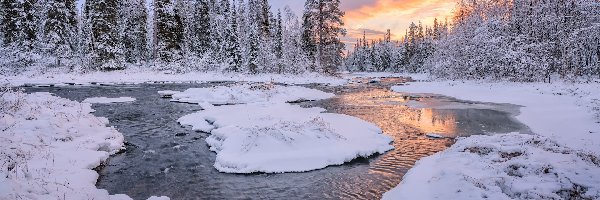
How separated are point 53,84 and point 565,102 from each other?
3533 centimetres

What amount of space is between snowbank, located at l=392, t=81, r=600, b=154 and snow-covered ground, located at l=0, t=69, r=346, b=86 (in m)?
13.2

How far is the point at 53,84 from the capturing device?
103 feet

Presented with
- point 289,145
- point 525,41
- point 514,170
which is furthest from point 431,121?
point 525,41

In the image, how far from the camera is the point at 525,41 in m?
32.4

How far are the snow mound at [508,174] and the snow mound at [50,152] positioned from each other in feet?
19.8

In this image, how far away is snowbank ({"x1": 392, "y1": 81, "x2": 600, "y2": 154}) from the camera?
12430mm

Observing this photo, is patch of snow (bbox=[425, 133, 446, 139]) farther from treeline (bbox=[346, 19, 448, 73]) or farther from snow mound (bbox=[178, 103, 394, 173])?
treeline (bbox=[346, 19, 448, 73])

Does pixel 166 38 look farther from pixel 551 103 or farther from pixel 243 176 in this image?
pixel 243 176

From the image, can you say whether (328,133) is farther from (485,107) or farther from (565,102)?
(565,102)

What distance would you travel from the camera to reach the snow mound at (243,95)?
22.9 metres

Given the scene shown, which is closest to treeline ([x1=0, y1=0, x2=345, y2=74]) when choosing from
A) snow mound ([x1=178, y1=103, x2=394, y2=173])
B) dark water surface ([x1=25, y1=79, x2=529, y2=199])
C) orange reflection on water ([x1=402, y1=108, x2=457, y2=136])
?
dark water surface ([x1=25, y1=79, x2=529, y2=199])

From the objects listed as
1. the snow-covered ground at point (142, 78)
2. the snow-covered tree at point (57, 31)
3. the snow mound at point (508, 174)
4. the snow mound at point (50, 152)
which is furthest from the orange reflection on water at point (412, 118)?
the snow-covered tree at point (57, 31)

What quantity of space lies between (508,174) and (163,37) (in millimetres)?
40215

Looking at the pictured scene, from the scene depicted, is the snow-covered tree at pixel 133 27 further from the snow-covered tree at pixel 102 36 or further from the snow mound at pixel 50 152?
the snow mound at pixel 50 152
